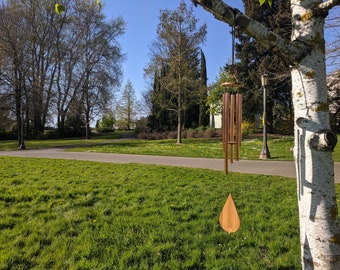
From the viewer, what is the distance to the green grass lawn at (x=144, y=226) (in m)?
3.09

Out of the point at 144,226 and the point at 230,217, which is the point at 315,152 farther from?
the point at 144,226

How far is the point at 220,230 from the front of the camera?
383 cm

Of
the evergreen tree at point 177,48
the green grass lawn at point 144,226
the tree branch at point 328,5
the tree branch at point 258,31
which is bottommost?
the green grass lawn at point 144,226

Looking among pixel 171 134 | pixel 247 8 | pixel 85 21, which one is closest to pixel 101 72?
pixel 85 21

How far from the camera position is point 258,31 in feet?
5.27

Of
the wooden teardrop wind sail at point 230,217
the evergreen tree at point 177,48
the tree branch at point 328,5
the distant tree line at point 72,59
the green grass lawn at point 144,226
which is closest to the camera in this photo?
the tree branch at point 328,5

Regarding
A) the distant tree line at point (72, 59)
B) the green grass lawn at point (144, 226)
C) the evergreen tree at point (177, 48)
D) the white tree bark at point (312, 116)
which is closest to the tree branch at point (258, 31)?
the white tree bark at point (312, 116)

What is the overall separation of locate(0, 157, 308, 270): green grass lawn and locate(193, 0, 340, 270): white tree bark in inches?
59.7

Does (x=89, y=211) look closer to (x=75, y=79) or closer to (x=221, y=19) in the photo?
(x=221, y=19)

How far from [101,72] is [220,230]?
33.0 meters

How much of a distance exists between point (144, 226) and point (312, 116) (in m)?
3.01

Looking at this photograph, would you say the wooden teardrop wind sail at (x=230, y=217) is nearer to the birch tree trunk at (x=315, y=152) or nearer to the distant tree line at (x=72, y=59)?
the birch tree trunk at (x=315, y=152)

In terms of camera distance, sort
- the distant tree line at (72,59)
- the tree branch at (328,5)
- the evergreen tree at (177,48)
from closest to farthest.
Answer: the tree branch at (328,5), the evergreen tree at (177,48), the distant tree line at (72,59)

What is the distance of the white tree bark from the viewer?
1.59m
